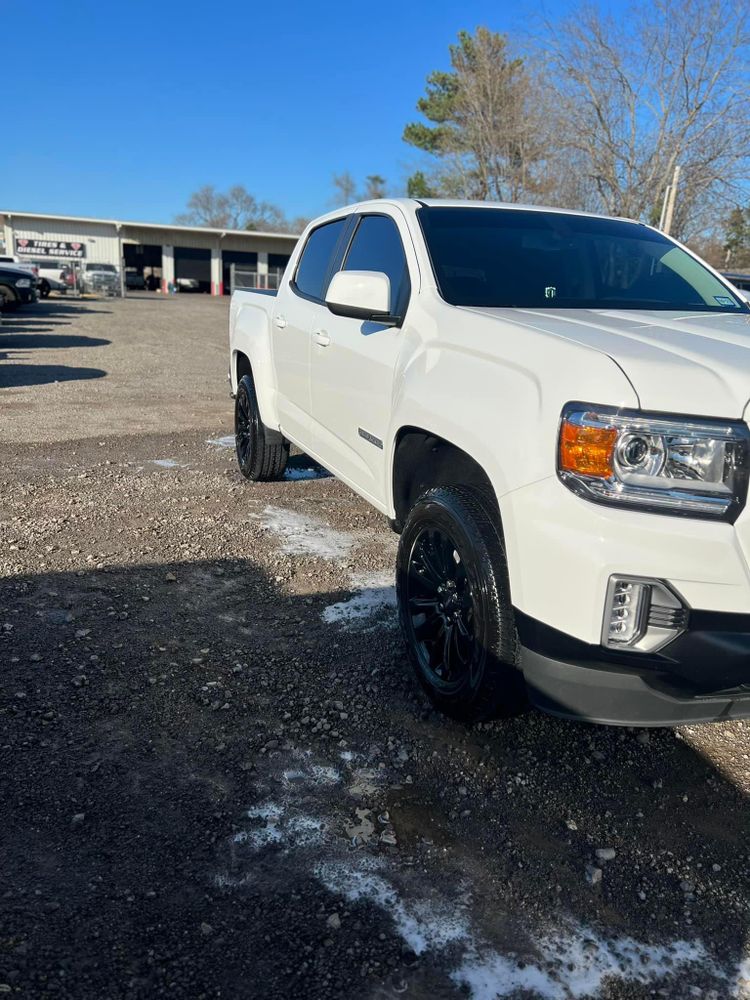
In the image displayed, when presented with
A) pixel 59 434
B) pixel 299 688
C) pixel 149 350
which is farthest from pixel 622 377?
pixel 149 350

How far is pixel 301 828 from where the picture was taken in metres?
2.42

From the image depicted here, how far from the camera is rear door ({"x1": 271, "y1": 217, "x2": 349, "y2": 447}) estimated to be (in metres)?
4.63

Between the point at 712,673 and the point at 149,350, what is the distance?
53.6ft

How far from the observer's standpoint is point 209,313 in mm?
34688

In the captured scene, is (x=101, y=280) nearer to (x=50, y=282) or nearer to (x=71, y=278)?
(x=71, y=278)

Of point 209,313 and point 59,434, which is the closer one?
point 59,434

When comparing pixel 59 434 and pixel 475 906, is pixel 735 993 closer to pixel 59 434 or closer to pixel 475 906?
pixel 475 906

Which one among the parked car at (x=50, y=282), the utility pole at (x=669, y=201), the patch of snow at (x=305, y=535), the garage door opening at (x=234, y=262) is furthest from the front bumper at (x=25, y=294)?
the garage door opening at (x=234, y=262)

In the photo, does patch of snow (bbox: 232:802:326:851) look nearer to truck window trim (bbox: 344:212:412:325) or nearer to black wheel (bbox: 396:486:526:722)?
black wheel (bbox: 396:486:526:722)

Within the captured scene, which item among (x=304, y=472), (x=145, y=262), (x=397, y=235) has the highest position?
(x=145, y=262)

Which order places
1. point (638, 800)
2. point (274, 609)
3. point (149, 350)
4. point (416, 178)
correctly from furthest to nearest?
point (416, 178) → point (149, 350) → point (274, 609) → point (638, 800)

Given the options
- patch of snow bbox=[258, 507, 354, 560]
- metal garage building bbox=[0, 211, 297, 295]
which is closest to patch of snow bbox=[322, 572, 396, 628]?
patch of snow bbox=[258, 507, 354, 560]

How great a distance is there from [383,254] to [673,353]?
2035 millimetres

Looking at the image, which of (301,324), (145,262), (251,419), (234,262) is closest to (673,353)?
(301,324)
